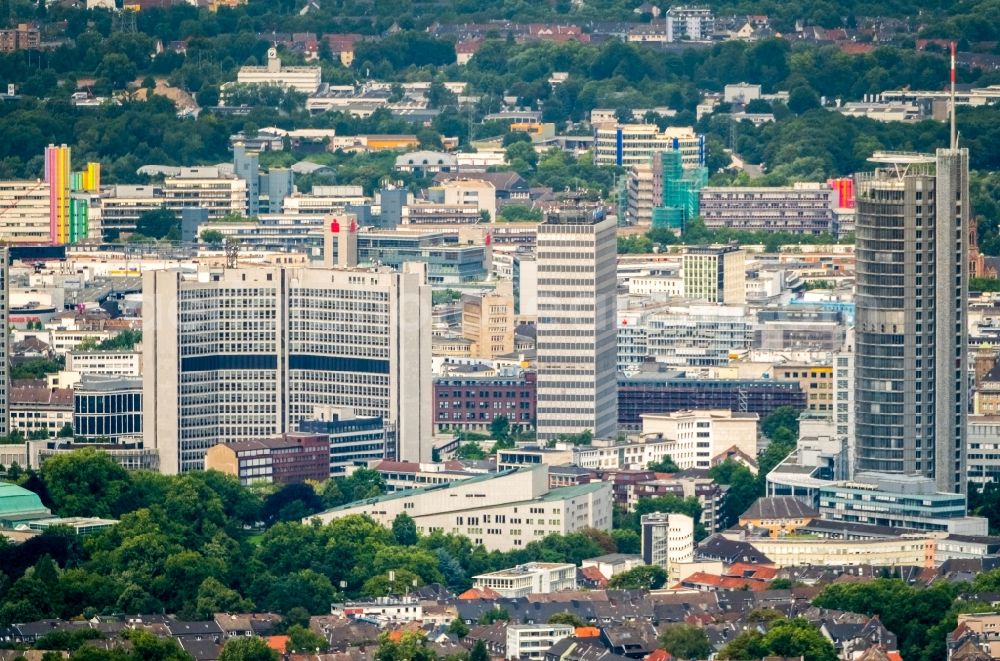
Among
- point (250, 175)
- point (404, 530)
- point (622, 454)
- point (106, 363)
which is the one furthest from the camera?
point (250, 175)

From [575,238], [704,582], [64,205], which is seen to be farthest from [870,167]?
[704,582]

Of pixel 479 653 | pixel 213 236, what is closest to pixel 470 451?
pixel 479 653

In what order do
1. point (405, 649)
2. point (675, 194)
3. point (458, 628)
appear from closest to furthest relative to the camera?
1. point (405, 649)
2. point (458, 628)
3. point (675, 194)

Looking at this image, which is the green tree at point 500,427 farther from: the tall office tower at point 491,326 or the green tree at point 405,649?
the green tree at point 405,649

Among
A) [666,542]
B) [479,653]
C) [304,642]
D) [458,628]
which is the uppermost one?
[666,542]

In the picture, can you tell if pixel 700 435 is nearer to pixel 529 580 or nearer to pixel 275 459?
pixel 275 459

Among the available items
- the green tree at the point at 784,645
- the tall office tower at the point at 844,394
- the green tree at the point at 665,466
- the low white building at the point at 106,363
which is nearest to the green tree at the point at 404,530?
the green tree at the point at 665,466
